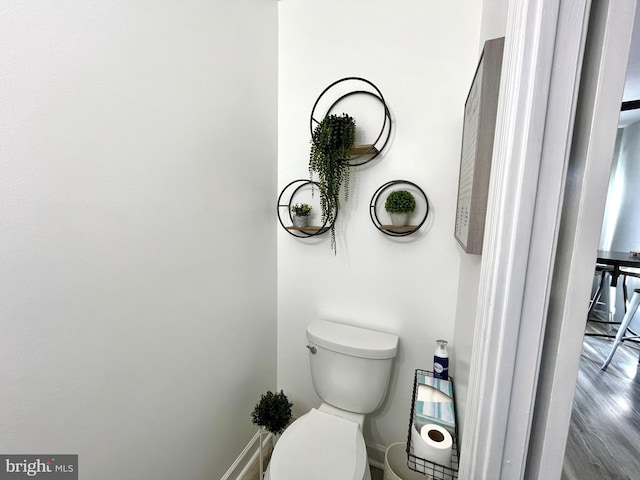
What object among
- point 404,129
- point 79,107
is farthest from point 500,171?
point 79,107

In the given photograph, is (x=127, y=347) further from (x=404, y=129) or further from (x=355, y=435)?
(x=404, y=129)

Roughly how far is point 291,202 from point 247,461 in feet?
4.64

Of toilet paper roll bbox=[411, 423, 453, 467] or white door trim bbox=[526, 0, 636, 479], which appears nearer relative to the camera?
white door trim bbox=[526, 0, 636, 479]

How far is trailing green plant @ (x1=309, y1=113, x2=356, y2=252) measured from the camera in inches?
46.4

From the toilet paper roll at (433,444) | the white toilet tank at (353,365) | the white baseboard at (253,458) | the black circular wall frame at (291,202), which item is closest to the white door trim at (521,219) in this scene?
the toilet paper roll at (433,444)

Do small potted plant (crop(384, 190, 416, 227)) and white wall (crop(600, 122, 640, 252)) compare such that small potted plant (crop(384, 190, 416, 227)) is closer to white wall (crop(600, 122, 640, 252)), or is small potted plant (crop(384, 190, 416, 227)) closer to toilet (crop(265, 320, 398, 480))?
toilet (crop(265, 320, 398, 480))

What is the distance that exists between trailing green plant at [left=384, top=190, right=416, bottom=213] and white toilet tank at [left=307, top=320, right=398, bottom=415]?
0.61 metres

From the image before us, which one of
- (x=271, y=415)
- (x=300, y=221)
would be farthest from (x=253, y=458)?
(x=300, y=221)

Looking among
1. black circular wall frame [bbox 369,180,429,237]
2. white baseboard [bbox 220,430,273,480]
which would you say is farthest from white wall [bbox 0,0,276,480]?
black circular wall frame [bbox 369,180,429,237]

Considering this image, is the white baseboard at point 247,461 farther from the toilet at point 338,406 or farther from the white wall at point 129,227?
the toilet at point 338,406

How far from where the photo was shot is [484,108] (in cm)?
62

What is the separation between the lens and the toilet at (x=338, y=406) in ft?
3.15

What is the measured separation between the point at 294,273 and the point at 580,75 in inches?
52.0

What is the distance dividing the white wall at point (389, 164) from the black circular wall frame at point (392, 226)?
0.03 m
